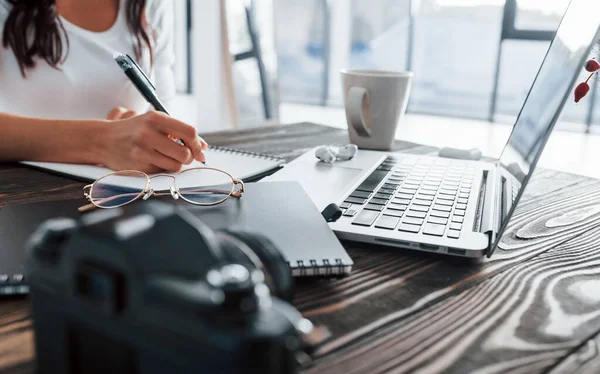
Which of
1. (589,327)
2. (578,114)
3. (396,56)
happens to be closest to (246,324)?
(589,327)

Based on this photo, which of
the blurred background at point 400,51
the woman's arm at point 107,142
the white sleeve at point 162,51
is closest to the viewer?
the woman's arm at point 107,142

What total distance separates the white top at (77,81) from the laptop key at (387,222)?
93 cm

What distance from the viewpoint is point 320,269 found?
41cm

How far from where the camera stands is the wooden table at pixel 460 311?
0.32 meters

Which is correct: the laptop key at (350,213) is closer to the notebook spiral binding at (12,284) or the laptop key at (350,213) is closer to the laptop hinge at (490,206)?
the laptop hinge at (490,206)

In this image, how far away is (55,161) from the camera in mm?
782

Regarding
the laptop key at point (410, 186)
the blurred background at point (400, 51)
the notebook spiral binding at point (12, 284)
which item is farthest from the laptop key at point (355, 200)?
the blurred background at point (400, 51)

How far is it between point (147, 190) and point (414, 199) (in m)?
0.31

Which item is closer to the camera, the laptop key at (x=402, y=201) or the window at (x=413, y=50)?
the laptop key at (x=402, y=201)

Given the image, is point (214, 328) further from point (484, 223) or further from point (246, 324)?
point (484, 223)

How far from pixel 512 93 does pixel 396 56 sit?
6.31ft

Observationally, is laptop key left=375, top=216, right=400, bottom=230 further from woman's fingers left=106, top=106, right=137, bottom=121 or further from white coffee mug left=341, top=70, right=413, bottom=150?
woman's fingers left=106, top=106, right=137, bottom=121

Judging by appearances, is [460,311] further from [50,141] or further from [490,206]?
[50,141]

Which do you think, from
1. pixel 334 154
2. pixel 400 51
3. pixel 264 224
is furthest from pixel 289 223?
pixel 400 51
